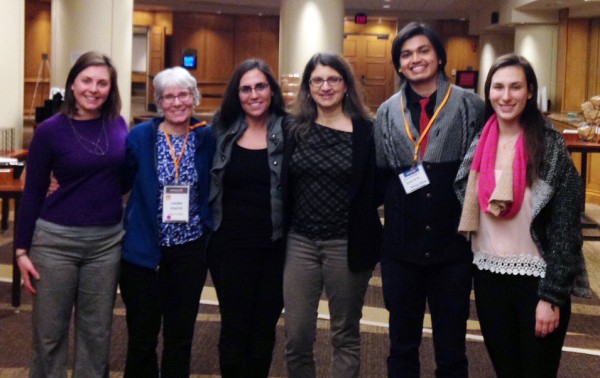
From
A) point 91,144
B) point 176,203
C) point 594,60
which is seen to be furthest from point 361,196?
point 594,60

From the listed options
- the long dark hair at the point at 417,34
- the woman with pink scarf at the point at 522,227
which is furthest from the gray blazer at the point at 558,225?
the long dark hair at the point at 417,34

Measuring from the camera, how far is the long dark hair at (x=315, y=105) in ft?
11.0

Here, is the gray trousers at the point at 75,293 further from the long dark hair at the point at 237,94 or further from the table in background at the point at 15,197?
the table in background at the point at 15,197

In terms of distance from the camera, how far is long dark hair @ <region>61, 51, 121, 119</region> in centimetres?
332

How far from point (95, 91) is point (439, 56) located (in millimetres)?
1303

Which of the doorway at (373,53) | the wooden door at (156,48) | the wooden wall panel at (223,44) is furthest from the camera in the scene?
the doorway at (373,53)

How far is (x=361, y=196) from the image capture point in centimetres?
332

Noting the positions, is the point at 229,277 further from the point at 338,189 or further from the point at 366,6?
the point at 366,6

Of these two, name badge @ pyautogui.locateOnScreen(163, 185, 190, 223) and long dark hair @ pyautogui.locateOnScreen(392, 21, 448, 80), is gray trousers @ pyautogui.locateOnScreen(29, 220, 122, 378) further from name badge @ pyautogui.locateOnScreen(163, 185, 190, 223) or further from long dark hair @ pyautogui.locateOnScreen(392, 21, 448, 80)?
long dark hair @ pyautogui.locateOnScreen(392, 21, 448, 80)

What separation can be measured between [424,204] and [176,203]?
0.96 metres

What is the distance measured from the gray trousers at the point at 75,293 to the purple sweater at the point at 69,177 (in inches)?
1.7

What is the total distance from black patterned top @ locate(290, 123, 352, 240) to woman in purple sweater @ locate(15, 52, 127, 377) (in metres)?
0.70

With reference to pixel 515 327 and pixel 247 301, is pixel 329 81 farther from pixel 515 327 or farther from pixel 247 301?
pixel 515 327

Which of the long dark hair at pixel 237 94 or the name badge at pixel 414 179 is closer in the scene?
the name badge at pixel 414 179
